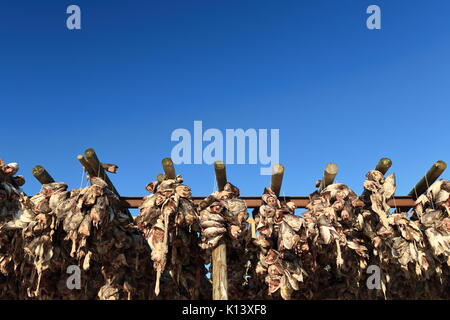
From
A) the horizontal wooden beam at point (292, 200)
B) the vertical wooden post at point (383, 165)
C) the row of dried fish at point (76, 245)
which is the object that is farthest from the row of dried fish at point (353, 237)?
the row of dried fish at point (76, 245)

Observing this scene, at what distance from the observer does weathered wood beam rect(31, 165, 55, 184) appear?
18.8ft

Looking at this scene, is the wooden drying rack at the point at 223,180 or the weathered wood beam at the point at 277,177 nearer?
the wooden drying rack at the point at 223,180

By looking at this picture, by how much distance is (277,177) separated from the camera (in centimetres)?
585

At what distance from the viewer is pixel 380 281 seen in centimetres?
628

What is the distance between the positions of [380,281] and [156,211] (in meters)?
3.83

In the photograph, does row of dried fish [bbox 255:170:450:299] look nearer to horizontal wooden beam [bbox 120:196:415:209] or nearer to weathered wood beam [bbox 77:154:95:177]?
horizontal wooden beam [bbox 120:196:415:209]

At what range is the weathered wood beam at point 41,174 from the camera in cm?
574

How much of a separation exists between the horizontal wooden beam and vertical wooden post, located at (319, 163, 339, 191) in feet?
1.24

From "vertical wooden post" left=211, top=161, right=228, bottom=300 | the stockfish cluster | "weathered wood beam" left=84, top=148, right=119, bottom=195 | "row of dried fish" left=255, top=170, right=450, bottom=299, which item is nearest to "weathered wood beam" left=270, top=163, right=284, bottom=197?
"row of dried fish" left=255, top=170, right=450, bottom=299

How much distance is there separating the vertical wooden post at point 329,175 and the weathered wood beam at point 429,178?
1.52 m

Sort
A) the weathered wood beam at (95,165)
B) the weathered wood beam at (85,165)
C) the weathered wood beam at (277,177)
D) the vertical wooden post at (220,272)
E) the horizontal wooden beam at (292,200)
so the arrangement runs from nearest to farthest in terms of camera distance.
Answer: the vertical wooden post at (220,272), the weathered wood beam at (95,165), the weathered wood beam at (85,165), the weathered wood beam at (277,177), the horizontal wooden beam at (292,200)

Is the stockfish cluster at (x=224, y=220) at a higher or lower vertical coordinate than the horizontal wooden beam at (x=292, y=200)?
lower

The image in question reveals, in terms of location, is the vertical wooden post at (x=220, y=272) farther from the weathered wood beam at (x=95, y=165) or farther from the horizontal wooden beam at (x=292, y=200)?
the weathered wood beam at (x=95, y=165)

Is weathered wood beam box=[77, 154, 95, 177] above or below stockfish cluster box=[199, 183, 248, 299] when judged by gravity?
above
